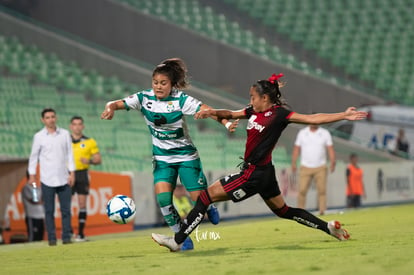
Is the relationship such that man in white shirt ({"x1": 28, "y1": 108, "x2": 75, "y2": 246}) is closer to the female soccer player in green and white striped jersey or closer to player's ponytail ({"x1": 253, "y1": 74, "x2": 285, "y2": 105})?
the female soccer player in green and white striped jersey

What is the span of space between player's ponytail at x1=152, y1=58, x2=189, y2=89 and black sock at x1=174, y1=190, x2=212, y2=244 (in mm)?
1355

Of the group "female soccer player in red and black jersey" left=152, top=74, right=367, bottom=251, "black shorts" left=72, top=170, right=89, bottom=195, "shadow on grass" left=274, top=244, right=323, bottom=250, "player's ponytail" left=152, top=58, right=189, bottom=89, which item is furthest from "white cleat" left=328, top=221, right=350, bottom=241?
"black shorts" left=72, top=170, right=89, bottom=195

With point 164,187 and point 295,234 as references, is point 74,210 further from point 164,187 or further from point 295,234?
point 164,187

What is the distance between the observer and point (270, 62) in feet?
107

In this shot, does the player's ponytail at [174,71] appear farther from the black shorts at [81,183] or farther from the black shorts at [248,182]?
the black shorts at [81,183]

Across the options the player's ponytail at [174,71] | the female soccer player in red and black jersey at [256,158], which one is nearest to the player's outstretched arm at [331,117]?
the female soccer player in red and black jersey at [256,158]

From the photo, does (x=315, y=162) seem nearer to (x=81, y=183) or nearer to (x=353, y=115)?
(x=81, y=183)

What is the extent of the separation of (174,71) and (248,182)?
1.59 meters

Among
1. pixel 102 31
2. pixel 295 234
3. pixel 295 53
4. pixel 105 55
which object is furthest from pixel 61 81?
pixel 295 234

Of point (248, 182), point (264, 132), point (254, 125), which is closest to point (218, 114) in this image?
point (254, 125)

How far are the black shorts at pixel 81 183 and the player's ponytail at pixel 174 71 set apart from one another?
655 cm

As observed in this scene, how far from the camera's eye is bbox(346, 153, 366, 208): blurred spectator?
84.2 ft

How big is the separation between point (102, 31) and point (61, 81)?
5447 mm

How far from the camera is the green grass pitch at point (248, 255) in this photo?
8867mm
